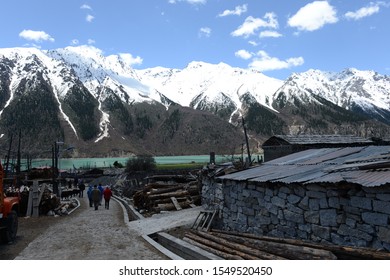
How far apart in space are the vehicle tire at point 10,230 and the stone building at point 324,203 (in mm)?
7515

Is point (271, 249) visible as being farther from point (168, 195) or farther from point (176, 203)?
point (168, 195)

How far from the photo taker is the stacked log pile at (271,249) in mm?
8018

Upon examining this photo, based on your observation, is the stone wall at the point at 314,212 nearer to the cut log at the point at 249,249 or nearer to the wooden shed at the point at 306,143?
the cut log at the point at 249,249

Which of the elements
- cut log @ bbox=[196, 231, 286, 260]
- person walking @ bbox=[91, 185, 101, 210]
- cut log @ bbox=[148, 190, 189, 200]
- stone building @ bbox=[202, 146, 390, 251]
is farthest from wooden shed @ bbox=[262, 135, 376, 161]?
cut log @ bbox=[196, 231, 286, 260]

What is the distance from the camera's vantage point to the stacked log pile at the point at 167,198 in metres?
21.0

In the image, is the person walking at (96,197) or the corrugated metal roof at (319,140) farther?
the corrugated metal roof at (319,140)

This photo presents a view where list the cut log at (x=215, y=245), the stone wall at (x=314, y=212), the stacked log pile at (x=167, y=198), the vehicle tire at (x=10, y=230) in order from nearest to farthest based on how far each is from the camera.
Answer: the stone wall at (x=314, y=212) → the cut log at (x=215, y=245) → the vehicle tire at (x=10, y=230) → the stacked log pile at (x=167, y=198)

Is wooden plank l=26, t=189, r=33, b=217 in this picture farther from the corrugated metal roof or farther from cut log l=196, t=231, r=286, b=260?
the corrugated metal roof

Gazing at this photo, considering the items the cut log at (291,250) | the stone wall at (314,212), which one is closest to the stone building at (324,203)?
the stone wall at (314,212)

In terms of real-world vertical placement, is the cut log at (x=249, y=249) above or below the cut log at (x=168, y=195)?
below

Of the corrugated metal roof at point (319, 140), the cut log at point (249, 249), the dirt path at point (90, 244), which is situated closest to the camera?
the cut log at point (249, 249)

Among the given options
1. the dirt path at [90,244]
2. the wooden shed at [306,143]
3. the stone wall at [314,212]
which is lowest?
the dirt path at [90,244]

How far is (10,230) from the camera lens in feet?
43.8
